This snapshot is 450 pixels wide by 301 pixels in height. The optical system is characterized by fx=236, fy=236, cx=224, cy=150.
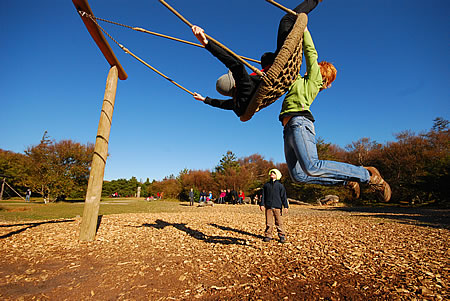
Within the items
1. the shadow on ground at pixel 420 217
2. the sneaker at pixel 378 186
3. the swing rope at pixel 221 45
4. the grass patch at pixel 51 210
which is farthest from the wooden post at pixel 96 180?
the shadow on ground at pixel 420 217

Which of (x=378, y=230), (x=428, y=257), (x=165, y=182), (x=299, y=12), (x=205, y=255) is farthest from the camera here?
(x=165, y=182)

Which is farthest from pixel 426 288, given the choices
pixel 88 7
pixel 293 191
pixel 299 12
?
pixel 293 191

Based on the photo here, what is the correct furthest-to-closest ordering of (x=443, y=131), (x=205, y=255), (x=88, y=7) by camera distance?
(x=443, y=131)
(x=88, y=7)
(x=205, y=255)

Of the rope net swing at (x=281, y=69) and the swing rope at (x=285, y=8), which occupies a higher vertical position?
the swing rope at (x=285, y=8)

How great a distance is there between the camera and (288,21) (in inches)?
99.3

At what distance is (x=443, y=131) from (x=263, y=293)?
32.9 metres

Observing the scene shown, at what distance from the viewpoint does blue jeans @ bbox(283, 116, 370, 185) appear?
104 inches

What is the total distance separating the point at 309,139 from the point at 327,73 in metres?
0.89

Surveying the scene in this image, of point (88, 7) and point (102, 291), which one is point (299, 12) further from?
point (88, 7)

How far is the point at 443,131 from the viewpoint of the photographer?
25781mm

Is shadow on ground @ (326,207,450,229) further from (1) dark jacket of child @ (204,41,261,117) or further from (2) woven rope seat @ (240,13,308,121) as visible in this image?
(1) dark jacket of child @ (204,41,261,117)

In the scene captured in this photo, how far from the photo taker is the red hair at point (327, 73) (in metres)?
2.89

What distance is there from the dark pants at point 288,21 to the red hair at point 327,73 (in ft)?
2.18

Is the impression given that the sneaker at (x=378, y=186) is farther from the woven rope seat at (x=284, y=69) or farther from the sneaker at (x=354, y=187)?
the woven rope seat at (x=284, y=69)
